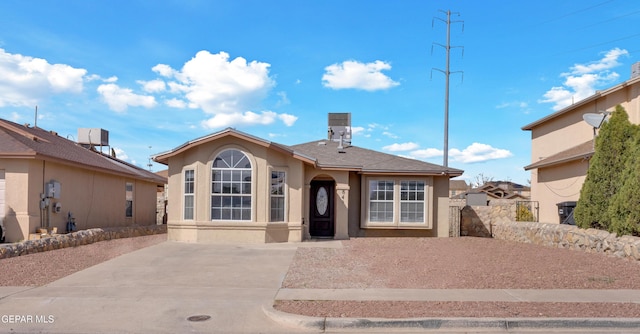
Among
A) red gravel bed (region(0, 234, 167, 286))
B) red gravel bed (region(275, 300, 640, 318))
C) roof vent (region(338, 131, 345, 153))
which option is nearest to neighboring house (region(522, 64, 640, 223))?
roof vent (region(338, 131, 345, 153))

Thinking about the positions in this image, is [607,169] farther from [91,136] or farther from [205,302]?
[91,136]

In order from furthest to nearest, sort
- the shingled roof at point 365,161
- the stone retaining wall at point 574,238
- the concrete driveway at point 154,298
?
the shingled roof at point 365,161 < the stone retaining wall at point 574,238 < the concrete driveway at point 154,298

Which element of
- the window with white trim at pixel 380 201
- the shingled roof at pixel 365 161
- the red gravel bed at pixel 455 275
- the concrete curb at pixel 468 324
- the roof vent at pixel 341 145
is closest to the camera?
the concrete curb at pixel 468 324

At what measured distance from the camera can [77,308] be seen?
7879 mm

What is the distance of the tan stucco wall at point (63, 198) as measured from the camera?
1573 cm

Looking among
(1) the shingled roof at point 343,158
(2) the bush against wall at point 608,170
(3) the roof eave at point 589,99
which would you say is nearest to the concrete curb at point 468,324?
(2) the bush against wall at point 608,170

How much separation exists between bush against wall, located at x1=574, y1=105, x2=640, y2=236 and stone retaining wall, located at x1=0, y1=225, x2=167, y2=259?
585 inches

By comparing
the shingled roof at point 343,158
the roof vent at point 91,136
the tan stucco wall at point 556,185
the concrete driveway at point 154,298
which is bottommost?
the concrete driveway at point 154,298

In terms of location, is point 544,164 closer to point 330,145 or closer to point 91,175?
point 330,145

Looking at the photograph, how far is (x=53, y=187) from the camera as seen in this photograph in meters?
16.8

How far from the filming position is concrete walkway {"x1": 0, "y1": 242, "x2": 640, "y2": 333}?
6922 millimetres

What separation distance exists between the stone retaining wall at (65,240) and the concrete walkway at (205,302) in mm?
2876

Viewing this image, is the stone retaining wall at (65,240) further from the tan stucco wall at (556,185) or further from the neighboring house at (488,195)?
the tan stucco wall at (556,185)

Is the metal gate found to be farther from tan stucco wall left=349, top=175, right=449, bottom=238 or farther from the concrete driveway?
the concrete driveway
